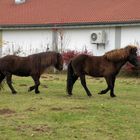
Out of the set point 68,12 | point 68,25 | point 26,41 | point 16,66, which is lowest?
point 26,41

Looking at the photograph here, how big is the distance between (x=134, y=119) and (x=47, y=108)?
7.51ft

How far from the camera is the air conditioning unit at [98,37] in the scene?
34438mm

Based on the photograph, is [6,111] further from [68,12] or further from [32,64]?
[68,12]

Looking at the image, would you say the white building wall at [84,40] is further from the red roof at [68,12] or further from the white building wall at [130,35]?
the white building wall at [130,35]

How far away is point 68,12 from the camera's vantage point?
3859 centimetres

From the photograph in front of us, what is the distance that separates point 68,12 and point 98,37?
5103mm

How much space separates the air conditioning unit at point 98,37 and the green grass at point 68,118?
64.4ft

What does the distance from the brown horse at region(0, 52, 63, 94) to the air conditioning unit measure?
1815cm

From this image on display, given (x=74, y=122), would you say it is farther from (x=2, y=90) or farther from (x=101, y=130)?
(x=2, y=90)

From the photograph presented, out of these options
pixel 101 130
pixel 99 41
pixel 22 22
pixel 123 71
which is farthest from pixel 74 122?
pixel 22 22

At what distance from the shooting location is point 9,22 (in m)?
40.8

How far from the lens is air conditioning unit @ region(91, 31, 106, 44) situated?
113 feet

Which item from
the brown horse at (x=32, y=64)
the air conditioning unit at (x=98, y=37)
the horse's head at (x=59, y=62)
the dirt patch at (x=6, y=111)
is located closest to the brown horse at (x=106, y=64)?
the horse's head at (x=59, y=62)

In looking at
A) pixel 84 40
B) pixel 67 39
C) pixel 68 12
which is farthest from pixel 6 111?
pixel 68 12
